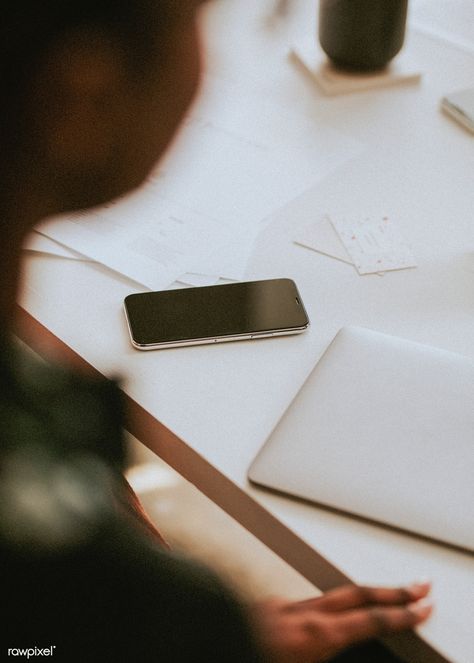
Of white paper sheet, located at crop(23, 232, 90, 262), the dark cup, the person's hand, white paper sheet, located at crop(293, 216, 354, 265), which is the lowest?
the person's hand

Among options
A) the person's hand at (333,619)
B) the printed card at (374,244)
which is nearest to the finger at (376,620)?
the person's hand at (333,619)

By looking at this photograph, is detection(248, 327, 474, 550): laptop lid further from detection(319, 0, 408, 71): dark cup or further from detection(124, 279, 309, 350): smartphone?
detection(319, 0, 408, 71): dark cup

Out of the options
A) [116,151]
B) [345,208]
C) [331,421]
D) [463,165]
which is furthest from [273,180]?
[116,151]

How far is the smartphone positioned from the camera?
712 millimetres

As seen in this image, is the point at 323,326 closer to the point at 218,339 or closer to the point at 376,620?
the point at 218,339

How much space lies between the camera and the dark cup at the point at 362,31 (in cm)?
104

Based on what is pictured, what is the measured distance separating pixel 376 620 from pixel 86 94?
399 millimetres

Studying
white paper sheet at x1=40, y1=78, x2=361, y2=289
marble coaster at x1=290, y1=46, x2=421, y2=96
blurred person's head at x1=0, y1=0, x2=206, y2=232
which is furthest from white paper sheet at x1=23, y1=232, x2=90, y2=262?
marble coaster at x1=290, y1=46, x2=421, y2=96

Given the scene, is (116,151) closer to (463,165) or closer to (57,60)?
(57,60)

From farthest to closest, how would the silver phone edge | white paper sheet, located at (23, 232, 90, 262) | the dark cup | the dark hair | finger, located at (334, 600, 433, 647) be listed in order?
the dark cup
white paper sheet, located at (23, 232, 90, 262)
the silver phone edge
finger, located at (334, 600, 433, 647)
the dark hair

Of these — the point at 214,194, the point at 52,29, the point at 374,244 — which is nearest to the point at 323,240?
the point at 374,244

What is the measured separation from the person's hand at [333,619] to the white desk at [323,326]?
13 millimetres

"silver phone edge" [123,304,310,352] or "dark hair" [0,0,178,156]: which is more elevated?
"dark hair" [0,0,178,156]

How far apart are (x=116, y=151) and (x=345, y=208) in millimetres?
505
